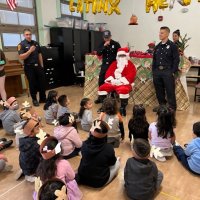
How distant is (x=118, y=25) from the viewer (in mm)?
7684

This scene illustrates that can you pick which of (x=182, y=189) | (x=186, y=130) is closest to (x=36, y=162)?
(x=182, y=189)

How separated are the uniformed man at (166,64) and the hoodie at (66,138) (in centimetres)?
202

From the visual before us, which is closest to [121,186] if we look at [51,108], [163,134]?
[163,134]

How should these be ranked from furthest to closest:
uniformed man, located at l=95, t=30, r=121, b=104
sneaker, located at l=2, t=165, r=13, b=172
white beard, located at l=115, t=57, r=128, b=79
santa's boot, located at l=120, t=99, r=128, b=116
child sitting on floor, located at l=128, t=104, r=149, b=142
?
uniformed man, located at l=95, t=30, r=121, b=104 → white beard, located at l=115, t=57, r=128, b=79 → santa's boot, located at l=120, t=99, r=128, b=116 → child sitting on floor, located at l=128, t=104, r=149, b=142 → sneaker, located at l=2, t=165, r=13, b=172

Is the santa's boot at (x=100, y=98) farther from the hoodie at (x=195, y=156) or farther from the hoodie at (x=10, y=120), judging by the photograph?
the hoodie at (x=195, y=156)

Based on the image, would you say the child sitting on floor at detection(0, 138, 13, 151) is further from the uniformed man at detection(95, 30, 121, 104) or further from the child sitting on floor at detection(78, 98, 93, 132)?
the uniformed man at detection(95, 30, 121, 104)

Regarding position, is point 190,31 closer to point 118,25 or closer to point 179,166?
point 118,25

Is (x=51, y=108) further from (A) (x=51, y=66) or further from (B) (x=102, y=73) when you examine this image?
(A) (x=51, y=66)

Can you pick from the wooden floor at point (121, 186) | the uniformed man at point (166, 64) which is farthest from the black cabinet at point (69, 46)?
the wooden floor at point (121, 186)

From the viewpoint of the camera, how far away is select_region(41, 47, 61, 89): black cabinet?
5.93 metres

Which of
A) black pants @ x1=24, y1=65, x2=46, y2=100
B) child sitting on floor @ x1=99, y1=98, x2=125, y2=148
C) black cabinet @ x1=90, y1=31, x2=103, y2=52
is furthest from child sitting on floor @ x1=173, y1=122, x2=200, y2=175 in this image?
black cabinet @ x1=90, y1=31, x2=103, y2=52

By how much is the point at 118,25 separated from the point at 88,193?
6.72 meters

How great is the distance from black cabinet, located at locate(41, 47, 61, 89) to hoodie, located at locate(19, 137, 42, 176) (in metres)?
4.22

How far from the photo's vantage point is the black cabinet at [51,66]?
19.4ft
